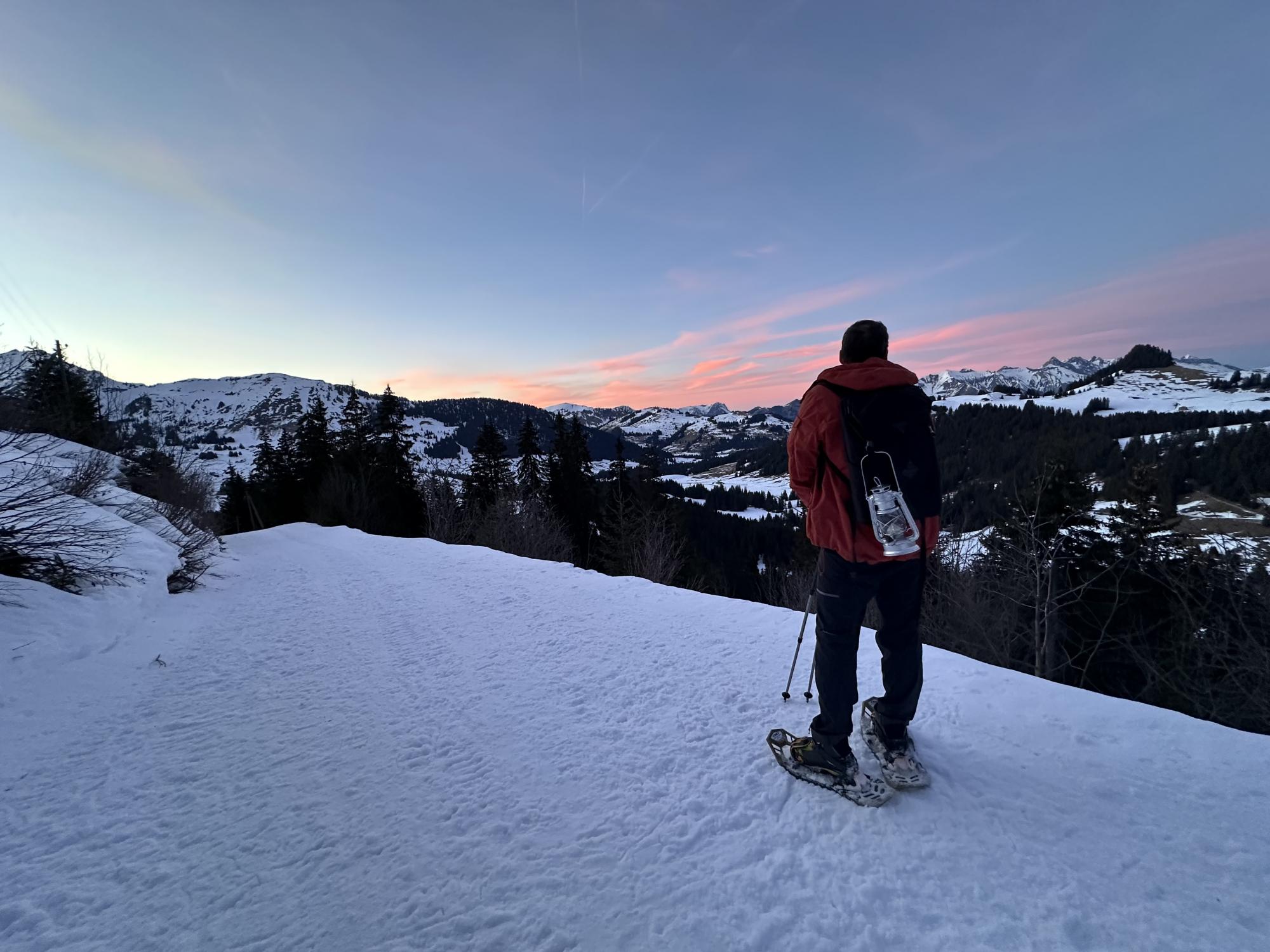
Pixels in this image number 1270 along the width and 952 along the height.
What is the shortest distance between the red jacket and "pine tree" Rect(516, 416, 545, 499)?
30.7 meters

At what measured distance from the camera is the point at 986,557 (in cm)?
1745

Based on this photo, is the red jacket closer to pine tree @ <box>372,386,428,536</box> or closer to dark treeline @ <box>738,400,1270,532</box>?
dark treeline @ <box>738,400,1270,532</box>

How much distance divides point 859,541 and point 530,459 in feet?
112

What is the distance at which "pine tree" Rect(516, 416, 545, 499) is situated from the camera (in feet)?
111

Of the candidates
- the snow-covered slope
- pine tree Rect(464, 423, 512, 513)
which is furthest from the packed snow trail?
the snow-covered slope

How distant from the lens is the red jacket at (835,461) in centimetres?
261

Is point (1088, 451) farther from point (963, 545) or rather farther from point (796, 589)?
point (796, 589)

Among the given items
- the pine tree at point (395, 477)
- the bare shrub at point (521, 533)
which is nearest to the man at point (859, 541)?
the bare shrub at point (521, 533)

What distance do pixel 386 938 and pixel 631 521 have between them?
82.4 ft

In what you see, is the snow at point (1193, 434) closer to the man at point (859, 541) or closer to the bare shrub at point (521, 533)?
the bare shrub at point (521, 533)

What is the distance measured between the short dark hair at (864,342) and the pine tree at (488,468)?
31068 millimetres

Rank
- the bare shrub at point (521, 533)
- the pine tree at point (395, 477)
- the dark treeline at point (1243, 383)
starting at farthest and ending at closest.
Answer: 1. the dark treeline at point (1243, 383)
2. the pine tree at point (395, 477)
3. the bare shrub at point (521, 533)

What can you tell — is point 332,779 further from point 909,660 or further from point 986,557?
point 986,557

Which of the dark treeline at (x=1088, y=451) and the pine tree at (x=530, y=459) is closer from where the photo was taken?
the dark treeline at (x=1088, y=451)
